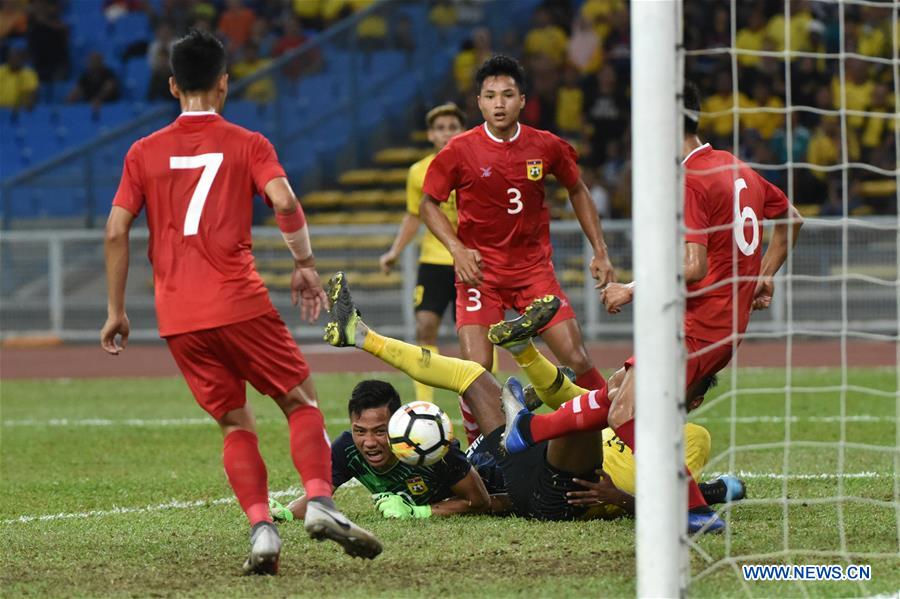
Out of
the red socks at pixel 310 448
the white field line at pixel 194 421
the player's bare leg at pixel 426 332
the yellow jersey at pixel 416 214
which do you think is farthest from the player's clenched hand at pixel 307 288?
the white field line at pixel 194 421

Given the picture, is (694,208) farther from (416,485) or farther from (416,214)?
(416,214)

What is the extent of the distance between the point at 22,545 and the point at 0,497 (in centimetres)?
183

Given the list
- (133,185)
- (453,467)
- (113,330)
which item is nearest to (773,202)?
(453,467)

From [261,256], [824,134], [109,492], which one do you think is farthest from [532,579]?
[824,134]

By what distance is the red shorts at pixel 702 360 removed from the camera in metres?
6.31

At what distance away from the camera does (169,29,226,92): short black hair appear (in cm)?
557

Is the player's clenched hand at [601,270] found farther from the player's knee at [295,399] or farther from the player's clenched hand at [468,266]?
the player's knee at [295,399]

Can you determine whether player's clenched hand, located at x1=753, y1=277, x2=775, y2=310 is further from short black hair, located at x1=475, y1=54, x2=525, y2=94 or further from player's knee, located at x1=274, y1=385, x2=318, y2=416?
player's knee, located at x1=274, y1=385, x2=318, y2=416

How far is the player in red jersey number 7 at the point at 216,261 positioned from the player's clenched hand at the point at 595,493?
145cm

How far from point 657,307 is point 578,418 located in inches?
71.7

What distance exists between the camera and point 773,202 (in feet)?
23.1

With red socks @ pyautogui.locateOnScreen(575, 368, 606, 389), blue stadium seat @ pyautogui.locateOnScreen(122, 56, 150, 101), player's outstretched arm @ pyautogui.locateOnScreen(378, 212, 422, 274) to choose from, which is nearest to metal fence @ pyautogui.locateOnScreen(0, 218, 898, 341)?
blue stadium seat @ pyautogui.locateOnScreen(122, 56, 150, 101)

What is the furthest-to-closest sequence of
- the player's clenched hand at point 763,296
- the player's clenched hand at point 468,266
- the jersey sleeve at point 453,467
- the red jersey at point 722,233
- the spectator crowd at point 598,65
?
the spectator crowd at point 598,65, the player's clenched hand at point 468,266, the player's clenched hand at point 763,296, the jersey sleeve at point 453,467, the red jersey at point 722,233

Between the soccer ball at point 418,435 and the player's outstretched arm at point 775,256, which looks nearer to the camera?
the soccer ball at point 418,435
